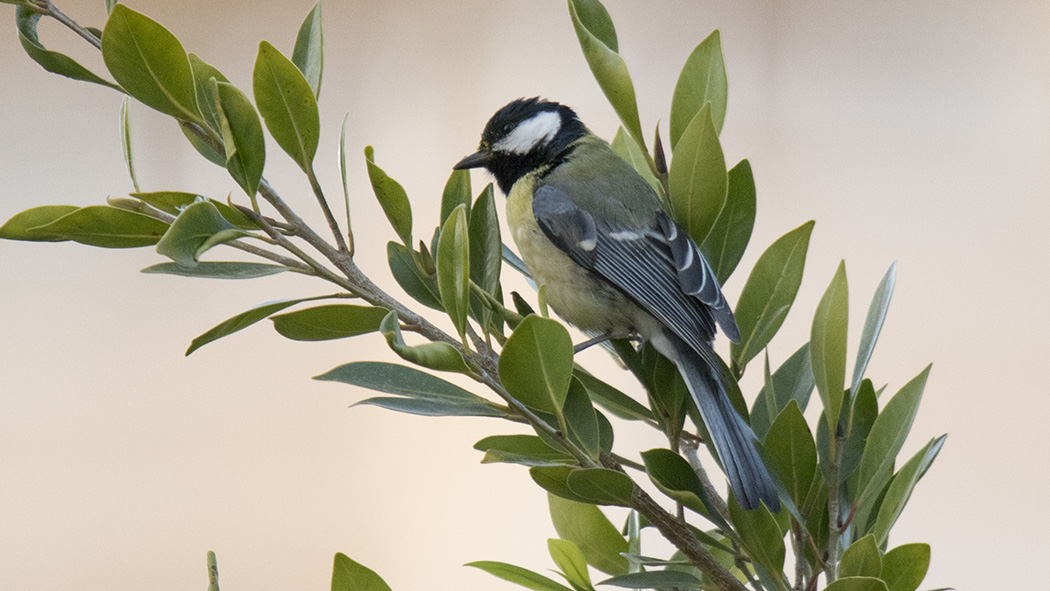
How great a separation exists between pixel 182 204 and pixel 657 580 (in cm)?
28

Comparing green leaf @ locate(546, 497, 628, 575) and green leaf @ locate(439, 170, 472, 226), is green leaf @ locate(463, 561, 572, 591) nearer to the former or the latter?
green leaf @ locate(546, 497, 628, 575)

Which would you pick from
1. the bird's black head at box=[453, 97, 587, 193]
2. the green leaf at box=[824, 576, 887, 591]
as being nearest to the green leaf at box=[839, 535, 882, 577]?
the green leaf at box=[824, 576, 887, 591]

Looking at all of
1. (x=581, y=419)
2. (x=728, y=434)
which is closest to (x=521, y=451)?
(x=581, y=419)

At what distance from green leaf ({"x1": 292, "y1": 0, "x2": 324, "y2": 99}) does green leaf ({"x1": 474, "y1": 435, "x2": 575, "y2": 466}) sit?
7.5 inches

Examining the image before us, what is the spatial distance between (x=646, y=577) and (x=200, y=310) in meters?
1.59

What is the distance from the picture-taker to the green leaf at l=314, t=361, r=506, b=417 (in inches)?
16.8

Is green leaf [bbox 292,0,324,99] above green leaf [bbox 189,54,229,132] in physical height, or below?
above

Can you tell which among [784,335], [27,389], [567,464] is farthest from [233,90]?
[27,389]

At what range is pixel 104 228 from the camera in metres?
0.41

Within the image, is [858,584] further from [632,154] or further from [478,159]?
[478,159]

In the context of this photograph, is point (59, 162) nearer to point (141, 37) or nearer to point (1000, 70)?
point (141, 37)

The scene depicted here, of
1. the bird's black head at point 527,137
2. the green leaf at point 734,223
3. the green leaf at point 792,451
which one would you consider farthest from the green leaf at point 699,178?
the bird's black head at point 527,137

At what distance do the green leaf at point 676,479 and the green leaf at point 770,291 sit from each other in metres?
0.10

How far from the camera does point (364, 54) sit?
1.99m
